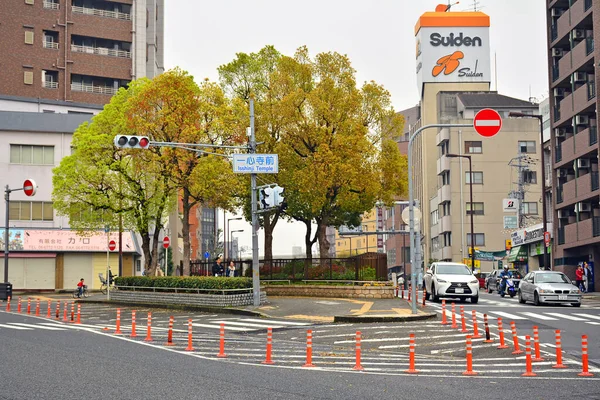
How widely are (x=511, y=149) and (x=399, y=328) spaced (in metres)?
65.7

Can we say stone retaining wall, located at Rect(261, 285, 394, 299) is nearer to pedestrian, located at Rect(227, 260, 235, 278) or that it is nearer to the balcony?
pedestrian, located at Rect(227, 260, 235, 278)

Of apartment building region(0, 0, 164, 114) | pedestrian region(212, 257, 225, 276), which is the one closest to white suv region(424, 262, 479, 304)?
pedestrian region(212, 257, 225, 276)

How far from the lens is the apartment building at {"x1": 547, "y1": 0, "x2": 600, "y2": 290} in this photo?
52531 millimetres

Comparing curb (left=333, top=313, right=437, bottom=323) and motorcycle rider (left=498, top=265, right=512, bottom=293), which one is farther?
motorcycle rider (left=498, top=265, right=512, bottom=293)

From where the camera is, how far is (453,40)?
10319 centimetres

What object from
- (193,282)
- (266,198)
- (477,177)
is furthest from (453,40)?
(266,198)

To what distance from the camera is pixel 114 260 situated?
63.3 metres

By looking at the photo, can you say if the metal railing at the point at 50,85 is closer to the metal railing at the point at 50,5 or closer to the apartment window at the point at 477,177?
the metal railing at the point at 50,5

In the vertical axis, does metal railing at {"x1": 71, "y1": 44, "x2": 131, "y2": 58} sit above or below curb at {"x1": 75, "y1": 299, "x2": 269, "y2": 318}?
above

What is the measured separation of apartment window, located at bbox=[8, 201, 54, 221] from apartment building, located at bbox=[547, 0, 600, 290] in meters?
35.4

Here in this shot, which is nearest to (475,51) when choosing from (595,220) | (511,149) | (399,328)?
(511,149)

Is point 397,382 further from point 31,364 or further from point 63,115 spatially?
point 63,115

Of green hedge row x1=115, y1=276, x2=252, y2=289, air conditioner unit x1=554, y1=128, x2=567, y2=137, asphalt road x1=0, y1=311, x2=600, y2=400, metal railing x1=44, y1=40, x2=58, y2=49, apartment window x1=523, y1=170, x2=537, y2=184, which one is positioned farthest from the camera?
apartment window x1=523, y1=170, x2=537, y2=184

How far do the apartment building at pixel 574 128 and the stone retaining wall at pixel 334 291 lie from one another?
19234mm
